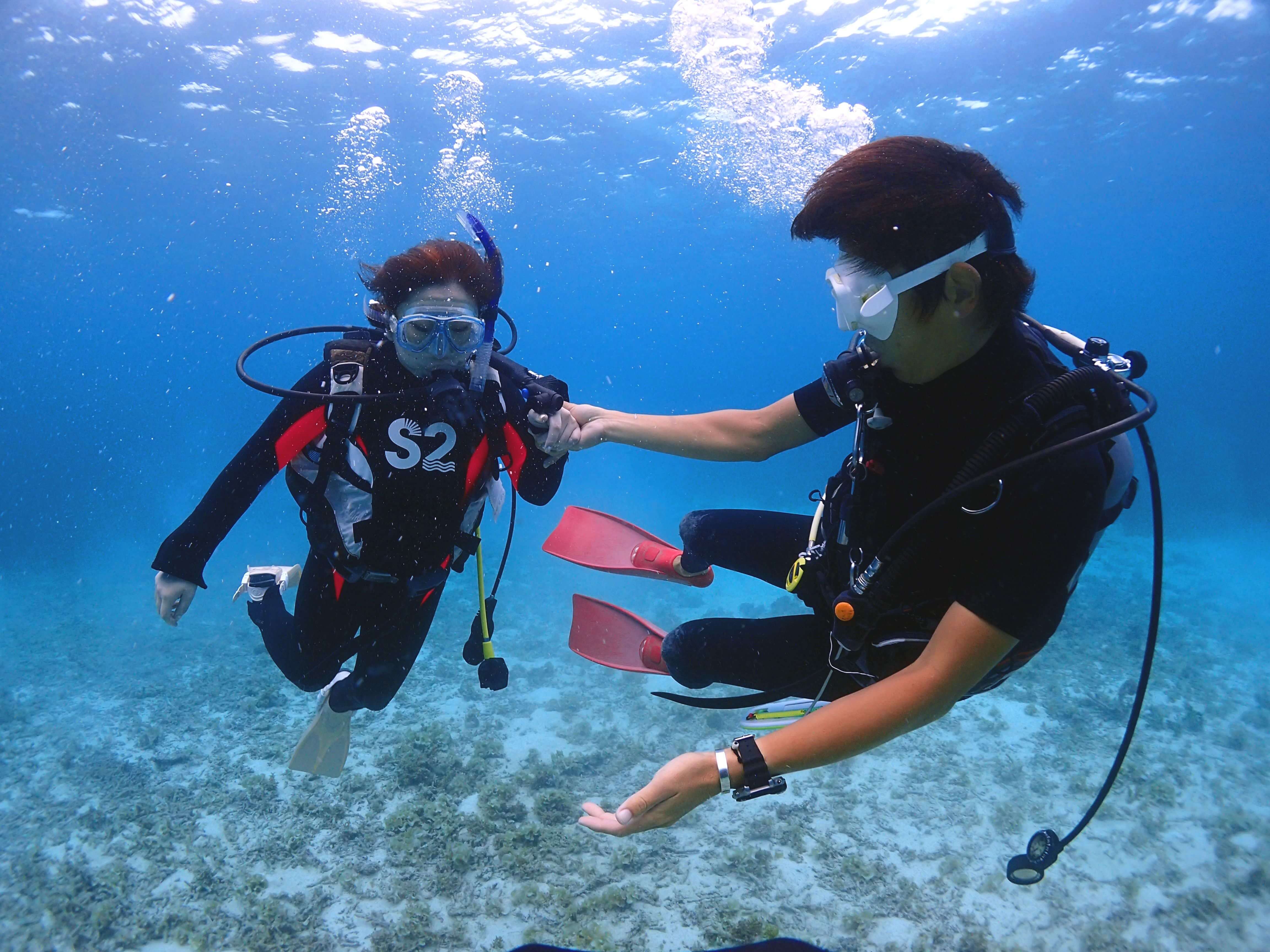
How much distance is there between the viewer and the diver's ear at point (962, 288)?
5.85 feet

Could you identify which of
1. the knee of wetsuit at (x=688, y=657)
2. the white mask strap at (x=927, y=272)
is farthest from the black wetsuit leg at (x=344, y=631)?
the white mask strap at (x=927, y=272)

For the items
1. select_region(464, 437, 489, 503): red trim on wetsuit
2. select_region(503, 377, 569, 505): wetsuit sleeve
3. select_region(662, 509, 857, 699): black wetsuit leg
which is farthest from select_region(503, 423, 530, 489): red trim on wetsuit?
select_region(662, 509, 857, 699): black wetsuit leg

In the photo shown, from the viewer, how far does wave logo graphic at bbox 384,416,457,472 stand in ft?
10.9

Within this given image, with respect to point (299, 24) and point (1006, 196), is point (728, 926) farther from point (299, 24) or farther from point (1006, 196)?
point (299, 24)

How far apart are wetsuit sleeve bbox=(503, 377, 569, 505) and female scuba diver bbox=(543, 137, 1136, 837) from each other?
136cm

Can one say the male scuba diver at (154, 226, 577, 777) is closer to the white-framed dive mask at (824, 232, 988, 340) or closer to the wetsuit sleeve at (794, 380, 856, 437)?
the wetsuit sleeve at (794, 380, 856, 437)

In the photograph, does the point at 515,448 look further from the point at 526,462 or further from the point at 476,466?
the point at 476,466

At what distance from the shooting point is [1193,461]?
30.5m

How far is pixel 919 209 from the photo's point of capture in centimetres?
177

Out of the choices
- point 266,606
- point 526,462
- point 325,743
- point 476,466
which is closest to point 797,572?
point 526,462

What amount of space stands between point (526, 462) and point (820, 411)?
5.72ft

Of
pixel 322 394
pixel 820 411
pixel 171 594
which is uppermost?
pixel 820 411

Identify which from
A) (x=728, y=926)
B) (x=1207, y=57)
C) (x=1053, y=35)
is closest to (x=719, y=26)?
(x=1053, y=35)

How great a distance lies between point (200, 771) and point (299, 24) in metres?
15.1
